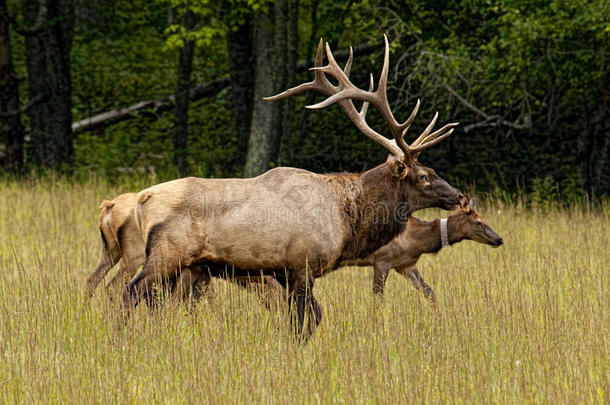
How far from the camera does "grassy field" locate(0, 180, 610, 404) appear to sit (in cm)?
400

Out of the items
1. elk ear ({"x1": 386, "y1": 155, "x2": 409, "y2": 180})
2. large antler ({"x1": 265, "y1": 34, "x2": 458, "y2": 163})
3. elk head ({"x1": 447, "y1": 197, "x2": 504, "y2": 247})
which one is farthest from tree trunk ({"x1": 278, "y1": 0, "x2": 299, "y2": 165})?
elk ear ({"x1": 386, "y1": 155, "x2": 409, "y2": 180})

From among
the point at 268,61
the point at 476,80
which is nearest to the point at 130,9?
the point at 268,61

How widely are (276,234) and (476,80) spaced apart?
24.3 ft

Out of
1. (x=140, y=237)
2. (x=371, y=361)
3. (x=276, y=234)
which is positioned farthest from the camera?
(x=140, y=237)

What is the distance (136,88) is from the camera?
20.8 metres

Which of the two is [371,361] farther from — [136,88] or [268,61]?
[136,88]

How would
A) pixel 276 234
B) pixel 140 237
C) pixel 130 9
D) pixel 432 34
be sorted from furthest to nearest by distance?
pixel 130 9
pixel 432 34
pixel 140 237
pixel 276 234

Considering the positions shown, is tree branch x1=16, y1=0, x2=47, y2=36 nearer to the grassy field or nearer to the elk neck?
the grassy field

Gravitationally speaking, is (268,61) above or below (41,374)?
above

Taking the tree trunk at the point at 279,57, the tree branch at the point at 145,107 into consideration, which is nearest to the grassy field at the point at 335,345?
the tree trunk at the point at 279,57

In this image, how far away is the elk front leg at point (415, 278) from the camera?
675 centimetres

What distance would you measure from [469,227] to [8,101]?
1002cm

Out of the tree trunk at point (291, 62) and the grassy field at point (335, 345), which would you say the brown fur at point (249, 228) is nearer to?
the grassy field at point (335, 345)

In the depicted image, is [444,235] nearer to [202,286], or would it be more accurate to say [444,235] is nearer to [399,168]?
[399,168]
